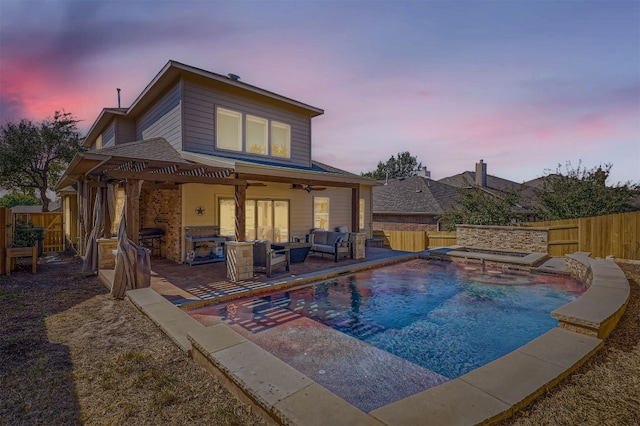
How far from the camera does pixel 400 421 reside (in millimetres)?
2232

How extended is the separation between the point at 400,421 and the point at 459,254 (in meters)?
10.6

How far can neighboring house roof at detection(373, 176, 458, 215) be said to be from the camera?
65.6ft

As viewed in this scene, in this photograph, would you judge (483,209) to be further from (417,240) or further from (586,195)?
(586,195)

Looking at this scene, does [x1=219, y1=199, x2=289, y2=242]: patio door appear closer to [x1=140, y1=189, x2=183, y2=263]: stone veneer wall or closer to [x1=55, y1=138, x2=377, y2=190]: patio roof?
[x1=140, y1=189, x2=183, y2=263]: stone veneer wall

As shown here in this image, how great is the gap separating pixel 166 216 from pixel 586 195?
1801 centimetres

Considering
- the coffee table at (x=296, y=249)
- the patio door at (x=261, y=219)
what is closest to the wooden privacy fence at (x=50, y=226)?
the patio door at (x=261, y=219)

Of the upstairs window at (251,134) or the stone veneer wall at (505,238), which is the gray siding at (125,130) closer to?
the upstairs window at (251,134)

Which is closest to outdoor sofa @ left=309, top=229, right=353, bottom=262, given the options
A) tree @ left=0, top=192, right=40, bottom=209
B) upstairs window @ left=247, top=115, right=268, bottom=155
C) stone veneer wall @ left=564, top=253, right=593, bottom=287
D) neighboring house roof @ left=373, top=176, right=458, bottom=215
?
upstairs window @ left=247, top=115, right=268, bottom=155

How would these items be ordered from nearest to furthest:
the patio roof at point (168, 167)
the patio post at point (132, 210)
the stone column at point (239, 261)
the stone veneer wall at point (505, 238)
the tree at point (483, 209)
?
the patio post at point (132, 210) → the patio roof at point (168, 167) → the stone column at point (239, 261) → the stone veneer wall at point (505, 238) → the tree at point (483, 209)

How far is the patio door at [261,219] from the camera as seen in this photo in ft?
35.1

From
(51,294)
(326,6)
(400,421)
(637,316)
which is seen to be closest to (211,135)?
(326,6)

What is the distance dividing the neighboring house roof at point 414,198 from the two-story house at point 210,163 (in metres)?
8.68

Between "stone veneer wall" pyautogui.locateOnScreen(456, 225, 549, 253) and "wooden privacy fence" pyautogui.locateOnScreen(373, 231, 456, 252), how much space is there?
0.64 m

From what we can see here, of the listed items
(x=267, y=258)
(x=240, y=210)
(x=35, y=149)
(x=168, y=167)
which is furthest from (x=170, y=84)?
(x=35, y=149)
